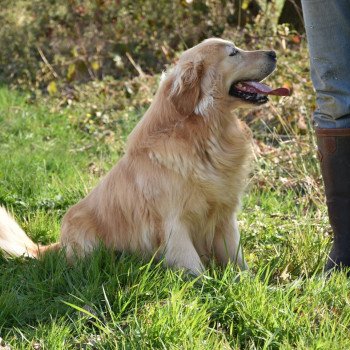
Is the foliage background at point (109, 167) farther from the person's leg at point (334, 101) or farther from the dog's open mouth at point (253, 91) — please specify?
the dog's open mouth at point (253, 91)

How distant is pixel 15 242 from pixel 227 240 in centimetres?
119

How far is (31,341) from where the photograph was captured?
2.77 meters

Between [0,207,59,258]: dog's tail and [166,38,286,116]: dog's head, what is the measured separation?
3.62ft

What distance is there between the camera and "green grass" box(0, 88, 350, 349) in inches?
108

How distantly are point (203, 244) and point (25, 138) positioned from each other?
308 centimetres

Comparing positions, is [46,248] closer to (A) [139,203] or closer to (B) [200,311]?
(A) [139,203]

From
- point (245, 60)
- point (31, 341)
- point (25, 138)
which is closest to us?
point (31, 341)

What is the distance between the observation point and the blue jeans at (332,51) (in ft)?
10.9

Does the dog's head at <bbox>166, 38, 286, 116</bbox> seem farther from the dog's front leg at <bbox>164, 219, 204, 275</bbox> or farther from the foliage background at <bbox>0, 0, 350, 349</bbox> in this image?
the foliage background at <bbox>0, 0, 350, 349</bbox>

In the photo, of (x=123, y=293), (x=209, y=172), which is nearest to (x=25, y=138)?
(x=209, y=172)

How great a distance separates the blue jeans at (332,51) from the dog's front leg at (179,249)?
963mm

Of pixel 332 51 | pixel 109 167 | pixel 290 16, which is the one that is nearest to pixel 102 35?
pixel 290 16

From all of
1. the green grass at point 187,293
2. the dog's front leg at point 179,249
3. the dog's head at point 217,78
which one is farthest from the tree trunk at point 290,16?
the dog's front leg at point 179,249

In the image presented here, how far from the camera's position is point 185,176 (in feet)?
12.0
